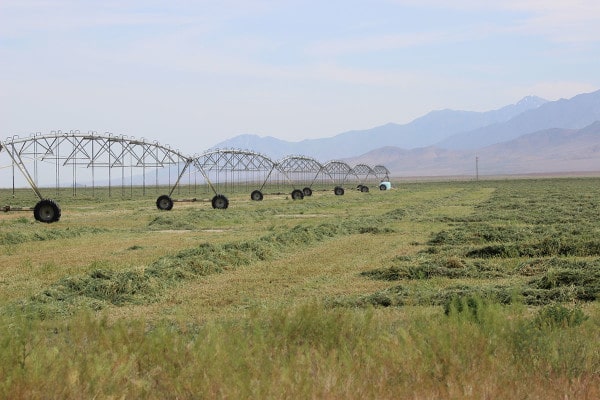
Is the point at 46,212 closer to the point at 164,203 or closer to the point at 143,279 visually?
the point at 164,203

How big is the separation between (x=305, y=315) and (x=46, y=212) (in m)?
30.7

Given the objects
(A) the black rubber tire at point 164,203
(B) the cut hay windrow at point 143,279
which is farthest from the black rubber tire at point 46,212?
(B) the cut hay windrow at point 143,279

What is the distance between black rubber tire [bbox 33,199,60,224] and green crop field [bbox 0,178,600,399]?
776 centimetres

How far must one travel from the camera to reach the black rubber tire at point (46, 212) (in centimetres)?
3797

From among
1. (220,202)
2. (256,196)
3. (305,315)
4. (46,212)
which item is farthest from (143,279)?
(256,196)

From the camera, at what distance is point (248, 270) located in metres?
19.3

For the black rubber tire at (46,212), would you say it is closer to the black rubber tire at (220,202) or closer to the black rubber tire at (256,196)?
the black rubber tire at (220,202)

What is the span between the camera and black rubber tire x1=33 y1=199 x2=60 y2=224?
37969 mm

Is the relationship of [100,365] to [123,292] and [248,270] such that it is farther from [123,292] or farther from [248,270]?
[248,270]

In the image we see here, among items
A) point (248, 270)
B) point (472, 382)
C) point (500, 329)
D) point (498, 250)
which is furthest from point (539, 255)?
point (472, 382)

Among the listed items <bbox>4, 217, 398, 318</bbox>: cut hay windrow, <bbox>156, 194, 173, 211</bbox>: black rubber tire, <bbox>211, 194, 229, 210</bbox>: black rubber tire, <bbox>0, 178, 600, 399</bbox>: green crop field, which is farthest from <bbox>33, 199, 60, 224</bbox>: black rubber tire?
<bbox>4, 217, 398, 318</bbox>: cut hay windrow

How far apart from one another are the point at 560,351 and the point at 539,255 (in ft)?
43.3

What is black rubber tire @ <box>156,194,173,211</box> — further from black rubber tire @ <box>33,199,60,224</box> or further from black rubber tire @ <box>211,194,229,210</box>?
black rubber tire @ <box>33,199,60,224</box>

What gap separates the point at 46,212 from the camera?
125 ft
